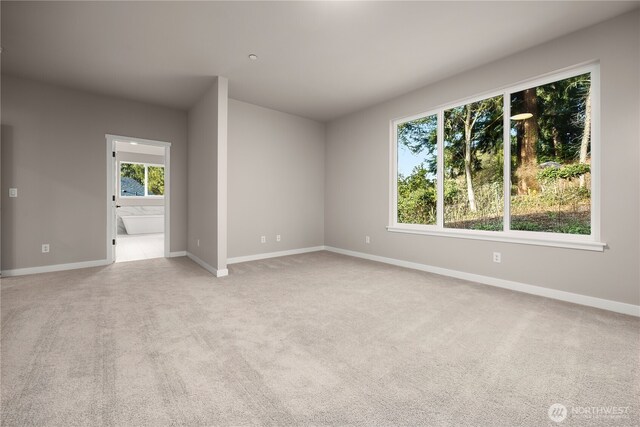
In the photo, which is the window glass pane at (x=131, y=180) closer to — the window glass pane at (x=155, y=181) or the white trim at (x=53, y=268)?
the window glass pane at (x=155, y=181)

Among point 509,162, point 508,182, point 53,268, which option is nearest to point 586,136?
point 509,162

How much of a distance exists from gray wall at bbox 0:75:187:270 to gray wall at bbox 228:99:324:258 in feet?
5.59

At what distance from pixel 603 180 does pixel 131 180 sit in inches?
455

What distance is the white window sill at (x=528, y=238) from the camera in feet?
9.15

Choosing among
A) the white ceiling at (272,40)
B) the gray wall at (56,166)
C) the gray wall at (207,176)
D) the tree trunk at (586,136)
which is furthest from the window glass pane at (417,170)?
the gray wall at (56,166)

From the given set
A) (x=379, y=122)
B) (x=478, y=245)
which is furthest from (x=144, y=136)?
(x=478, y=245)

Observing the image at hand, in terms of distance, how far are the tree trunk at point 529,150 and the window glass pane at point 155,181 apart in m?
10.4

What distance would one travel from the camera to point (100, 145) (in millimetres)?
4488

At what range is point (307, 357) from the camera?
72.1 inches

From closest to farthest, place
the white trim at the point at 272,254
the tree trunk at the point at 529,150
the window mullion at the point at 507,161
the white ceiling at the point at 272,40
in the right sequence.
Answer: the white ceiling at the point at 272,40
the tree trunk at the point at 529,150
the window mullion at the point at 507,161
the white trim at the point at 272,254

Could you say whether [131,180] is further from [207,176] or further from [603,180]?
[603,180]

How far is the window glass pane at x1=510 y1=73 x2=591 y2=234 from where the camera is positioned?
291 centimetres

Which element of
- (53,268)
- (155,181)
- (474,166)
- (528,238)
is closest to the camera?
(528,238)

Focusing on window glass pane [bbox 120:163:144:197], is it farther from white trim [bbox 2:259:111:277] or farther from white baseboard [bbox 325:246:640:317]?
white baseboard [bbox 325:246:640:317]
